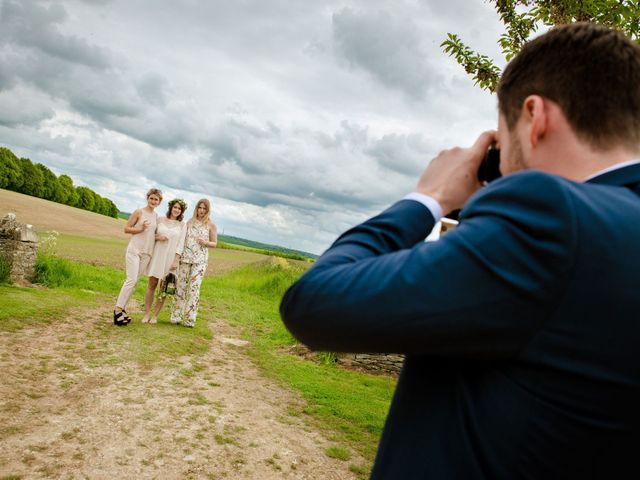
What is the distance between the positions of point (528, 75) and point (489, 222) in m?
0.42

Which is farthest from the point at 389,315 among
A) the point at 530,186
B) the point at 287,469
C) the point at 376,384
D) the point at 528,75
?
the point at 376,384

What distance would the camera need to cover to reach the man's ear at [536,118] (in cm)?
96

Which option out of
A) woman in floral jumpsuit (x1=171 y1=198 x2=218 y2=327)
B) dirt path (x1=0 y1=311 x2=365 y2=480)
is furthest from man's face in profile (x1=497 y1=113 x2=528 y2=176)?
woman in floral jumpsuit (x1=171 y1=198 x2=218 y2=327)

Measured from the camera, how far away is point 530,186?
824mm

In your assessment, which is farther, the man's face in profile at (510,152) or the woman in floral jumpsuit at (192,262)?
the woman in floral jumpsuit at (192,262)

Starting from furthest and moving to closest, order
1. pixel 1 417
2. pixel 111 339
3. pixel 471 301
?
pixel 111 339 → pixel 1 417 → pixel 471 301

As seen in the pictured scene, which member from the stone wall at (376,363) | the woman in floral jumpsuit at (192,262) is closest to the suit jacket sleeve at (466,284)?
the stone wall at (376,363)

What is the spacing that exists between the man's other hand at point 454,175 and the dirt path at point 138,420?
387cm

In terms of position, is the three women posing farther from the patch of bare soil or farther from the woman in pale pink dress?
the patch of bare soil

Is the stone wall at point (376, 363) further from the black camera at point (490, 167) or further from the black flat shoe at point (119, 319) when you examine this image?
the black camera at point (490, 167)

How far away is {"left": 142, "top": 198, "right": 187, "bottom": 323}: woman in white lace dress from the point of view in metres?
9.47

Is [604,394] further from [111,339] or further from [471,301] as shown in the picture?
[111,339]

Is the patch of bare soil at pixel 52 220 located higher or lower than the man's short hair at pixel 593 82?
lower

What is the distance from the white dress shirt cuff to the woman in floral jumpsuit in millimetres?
9241
